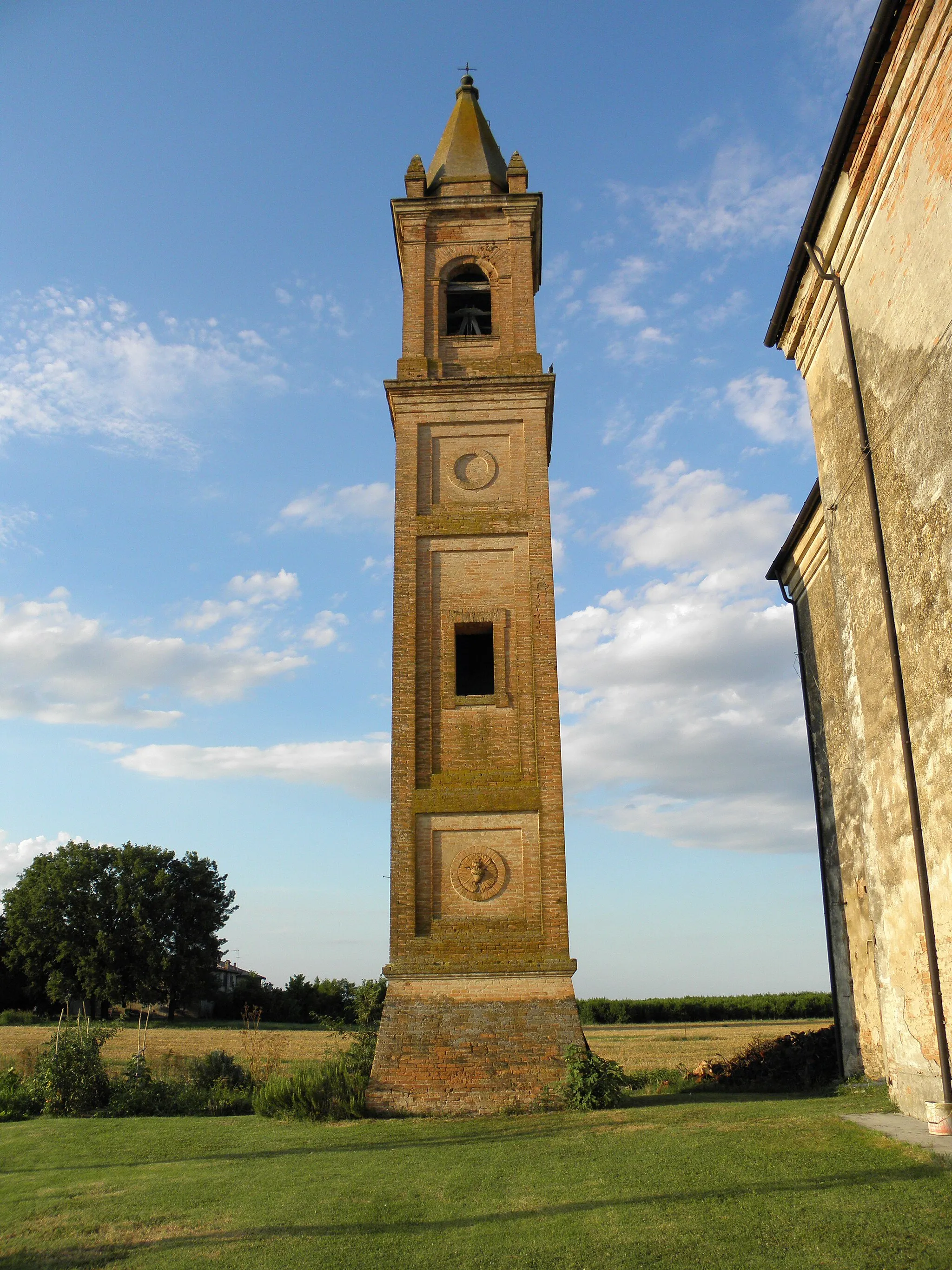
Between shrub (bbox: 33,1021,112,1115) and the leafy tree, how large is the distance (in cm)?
2749

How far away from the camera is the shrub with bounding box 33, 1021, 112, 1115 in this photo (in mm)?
13914

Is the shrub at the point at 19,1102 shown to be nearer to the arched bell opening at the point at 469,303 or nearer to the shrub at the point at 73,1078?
the shrub at the point at 73,1078

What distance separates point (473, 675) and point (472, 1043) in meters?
6.26

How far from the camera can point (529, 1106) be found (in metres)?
12.3

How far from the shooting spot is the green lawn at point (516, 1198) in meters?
5.76

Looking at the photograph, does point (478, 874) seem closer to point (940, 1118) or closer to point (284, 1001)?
point (940, 1118)

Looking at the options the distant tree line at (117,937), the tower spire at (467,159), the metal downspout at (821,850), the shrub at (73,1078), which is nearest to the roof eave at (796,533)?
the metal downspout at (821,850)

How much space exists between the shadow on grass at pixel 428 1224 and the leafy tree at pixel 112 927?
1431 inches

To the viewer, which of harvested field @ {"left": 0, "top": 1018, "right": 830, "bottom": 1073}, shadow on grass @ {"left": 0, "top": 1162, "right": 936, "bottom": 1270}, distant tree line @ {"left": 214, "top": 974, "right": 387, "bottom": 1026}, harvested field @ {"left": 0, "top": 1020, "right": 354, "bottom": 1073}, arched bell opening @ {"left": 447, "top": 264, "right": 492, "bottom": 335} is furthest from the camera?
Result: distant tree line @ {"left": 214, "top": 974, "right": 387, "bottom": 1026}

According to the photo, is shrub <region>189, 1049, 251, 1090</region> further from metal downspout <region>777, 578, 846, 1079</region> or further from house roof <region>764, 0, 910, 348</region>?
house roof <region>764, 0, 910, 348</region>

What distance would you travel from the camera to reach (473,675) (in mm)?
16641

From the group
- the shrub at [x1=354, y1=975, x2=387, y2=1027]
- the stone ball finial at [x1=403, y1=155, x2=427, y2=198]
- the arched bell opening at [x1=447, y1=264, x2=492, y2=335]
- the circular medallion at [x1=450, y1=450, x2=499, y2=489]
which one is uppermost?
the stone ball finial at [x1=403, y1=155, x2=427, y2=198]

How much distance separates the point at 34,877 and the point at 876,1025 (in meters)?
39.3

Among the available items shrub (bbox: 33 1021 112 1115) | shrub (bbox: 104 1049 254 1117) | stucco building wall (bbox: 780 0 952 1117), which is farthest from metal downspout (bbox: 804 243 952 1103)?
shrub (bbox: 33 1021 112 1115)
